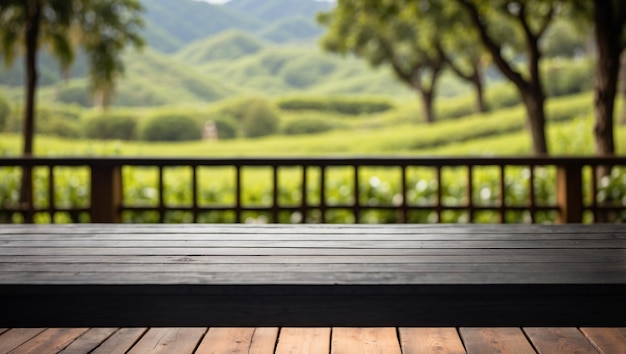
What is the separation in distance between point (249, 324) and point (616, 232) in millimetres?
1252

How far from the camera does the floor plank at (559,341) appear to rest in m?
2.90

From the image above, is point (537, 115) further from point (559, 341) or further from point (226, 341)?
point (226, 341)

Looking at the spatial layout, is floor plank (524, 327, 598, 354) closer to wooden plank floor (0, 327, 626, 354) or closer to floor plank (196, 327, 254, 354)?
wooden plank floor (0, 327, 626, 354)

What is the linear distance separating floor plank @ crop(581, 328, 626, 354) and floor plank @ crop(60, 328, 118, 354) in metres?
1.75

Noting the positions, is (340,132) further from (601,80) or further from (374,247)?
(374,247)

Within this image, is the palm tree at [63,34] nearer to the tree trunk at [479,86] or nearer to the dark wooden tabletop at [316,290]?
the dark wooden tabletop at [316,290]

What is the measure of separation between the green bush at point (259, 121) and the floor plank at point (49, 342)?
2872 cm

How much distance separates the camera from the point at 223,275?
6.23 feet

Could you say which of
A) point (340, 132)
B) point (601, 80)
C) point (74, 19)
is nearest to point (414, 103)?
point (340, 132)

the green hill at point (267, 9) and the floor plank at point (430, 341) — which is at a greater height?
the green hill at point (267, 9)

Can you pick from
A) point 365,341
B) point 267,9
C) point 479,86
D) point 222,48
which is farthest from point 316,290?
point 267,9

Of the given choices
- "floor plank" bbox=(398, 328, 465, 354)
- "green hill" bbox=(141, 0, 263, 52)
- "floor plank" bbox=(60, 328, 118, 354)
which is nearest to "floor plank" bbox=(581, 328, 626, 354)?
"floor plank" bbox=(398, 328, 465, 354)

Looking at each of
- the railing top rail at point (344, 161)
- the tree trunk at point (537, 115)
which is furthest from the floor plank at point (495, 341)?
the tree trunk at point (537, 115)

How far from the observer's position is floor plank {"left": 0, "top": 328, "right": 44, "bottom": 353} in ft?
9.77
